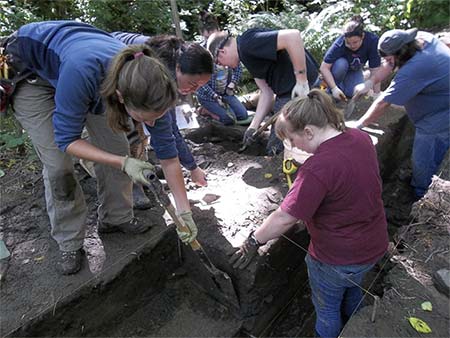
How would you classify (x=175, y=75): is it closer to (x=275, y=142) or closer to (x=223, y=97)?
(x=275, y=142)

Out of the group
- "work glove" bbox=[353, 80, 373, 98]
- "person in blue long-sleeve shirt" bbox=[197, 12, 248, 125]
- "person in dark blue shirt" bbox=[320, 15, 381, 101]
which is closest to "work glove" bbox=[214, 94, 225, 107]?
"person in blue long-sleeve shirt" bbox=[197, 12, 248, 125]

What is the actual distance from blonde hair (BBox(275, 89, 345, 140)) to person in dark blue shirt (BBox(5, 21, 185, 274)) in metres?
0.54

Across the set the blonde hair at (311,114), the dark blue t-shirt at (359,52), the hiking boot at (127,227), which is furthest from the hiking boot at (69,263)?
the dark blue t-shirt at (359,52)

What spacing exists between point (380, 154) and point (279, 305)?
6.12 feet

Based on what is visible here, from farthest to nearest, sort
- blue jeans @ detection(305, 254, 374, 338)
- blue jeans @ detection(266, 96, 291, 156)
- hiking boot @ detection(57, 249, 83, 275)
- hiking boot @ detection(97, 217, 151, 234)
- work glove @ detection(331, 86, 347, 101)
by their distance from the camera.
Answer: work glove @ detection(331, 86, 347, 101)
blue jeans @ detection(266, 96, 291, 156)
hiking boot @ detection(97, 217, 151, 234)
hiking boot @ detection(57, 249, 83, 275)
blue jeans @ detection(305, 254, 374, 338)

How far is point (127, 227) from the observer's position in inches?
107

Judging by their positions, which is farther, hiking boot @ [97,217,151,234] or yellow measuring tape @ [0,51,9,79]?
hiking boot @ [97,217,151,234]

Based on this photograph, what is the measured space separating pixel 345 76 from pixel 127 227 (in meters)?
3.26

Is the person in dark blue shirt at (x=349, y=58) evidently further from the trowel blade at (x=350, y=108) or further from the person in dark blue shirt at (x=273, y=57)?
the person in dark blue shirt at (x=273, y=57)

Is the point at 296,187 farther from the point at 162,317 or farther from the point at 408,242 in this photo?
the point at 162,317

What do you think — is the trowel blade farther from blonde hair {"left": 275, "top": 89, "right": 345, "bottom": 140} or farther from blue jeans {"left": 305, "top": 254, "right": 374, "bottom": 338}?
blonde hair {"left": 275, "top": 89, "right": 345, "bottom": 140}

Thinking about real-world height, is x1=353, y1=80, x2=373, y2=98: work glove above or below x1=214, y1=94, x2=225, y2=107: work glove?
above

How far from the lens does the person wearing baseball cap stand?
2902 millimetres

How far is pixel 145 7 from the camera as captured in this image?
7.37m
